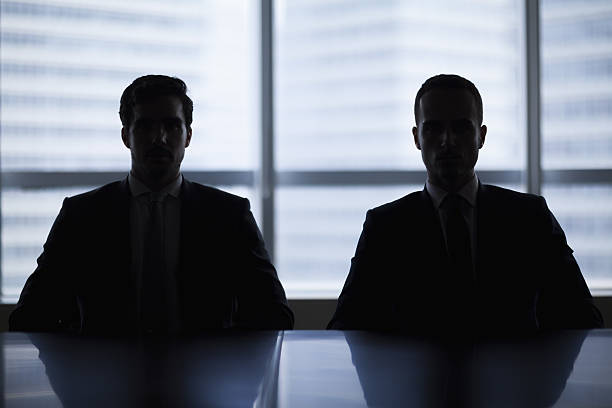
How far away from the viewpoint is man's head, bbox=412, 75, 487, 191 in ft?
5.28

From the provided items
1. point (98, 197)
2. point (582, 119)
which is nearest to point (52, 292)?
point (98, 197)

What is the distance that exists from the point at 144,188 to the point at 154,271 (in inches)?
11.1

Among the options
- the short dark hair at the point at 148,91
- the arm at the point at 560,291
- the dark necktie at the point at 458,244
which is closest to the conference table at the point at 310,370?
the arm at the point at 560,291

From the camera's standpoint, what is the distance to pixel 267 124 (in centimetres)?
333

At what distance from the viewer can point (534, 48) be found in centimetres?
335

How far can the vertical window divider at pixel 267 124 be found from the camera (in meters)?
3.31

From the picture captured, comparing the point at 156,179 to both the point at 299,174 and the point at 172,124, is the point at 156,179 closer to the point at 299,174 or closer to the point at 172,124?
the point at 172,124

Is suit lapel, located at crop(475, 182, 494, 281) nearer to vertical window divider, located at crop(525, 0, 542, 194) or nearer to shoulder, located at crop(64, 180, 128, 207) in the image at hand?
shoulder, located at crop(64, 180, 128, 207)

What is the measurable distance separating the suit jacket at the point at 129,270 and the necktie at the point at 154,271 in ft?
0.13

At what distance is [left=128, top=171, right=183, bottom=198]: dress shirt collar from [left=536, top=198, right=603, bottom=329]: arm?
3.66 feet

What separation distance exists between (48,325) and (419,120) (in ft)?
3.82

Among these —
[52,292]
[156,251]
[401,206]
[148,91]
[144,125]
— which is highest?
[148,91]

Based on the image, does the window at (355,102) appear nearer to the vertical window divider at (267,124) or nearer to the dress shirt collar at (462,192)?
the vertical window divider at (267,124)

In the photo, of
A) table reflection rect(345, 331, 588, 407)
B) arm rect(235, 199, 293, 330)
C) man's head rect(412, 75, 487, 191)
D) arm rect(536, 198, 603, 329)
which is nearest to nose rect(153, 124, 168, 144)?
arm rect(235, 199, 293, 330)
